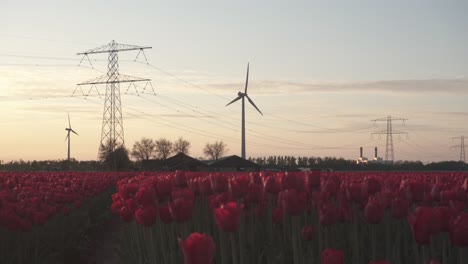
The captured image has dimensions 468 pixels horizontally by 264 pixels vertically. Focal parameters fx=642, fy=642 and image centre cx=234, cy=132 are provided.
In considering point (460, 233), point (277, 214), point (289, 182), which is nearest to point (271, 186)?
point (289, 182)

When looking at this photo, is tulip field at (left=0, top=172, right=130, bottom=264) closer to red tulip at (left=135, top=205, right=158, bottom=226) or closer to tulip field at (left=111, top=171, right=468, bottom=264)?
tulip field at (left=111, top=171, right=468, bottom=264)

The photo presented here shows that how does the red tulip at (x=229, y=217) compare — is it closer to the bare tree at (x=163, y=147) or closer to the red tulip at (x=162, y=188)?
the red tulip at (x=162, y=188)

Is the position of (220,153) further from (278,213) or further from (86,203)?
(278,213)

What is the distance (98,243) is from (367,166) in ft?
279

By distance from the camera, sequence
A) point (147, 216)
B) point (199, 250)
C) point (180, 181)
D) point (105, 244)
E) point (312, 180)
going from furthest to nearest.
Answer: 1. point (105, 244)
2. point (180, 181)
3. point (312, 180)
4. point (147, 216)
5. point (199, 250)

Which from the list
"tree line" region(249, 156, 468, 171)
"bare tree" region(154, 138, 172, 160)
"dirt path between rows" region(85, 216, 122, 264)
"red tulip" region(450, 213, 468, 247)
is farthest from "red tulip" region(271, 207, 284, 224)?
"bare tree" region(154, 138, 172, 160)

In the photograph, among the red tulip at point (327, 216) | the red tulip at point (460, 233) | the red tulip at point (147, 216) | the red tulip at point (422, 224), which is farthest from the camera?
the red tulip at point (147, 216)

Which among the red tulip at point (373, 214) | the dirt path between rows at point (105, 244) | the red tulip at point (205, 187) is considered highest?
the red tulip at point (205, 187)

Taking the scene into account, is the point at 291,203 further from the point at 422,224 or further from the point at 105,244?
the point at 105,244

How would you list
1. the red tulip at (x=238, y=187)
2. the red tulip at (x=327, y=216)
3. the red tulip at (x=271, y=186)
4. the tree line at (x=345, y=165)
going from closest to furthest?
the red tulip at (x=327, y=216) → the red tulip at (x=238, y=187) → the red tulip at (x=271, y=186) → the tree line at (x=345, y=165)

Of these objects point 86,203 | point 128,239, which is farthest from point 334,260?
point 86,203

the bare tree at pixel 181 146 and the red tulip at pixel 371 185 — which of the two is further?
the bare tree at pixel 181 146

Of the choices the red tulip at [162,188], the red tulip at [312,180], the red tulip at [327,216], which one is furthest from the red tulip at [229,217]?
the red tulip at [162,188]

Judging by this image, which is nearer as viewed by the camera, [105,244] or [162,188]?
[162,188]
